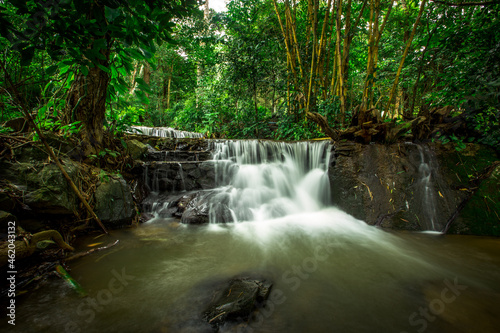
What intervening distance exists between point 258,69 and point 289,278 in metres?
7.12

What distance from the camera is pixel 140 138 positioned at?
233 inches

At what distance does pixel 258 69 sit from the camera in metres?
7.37

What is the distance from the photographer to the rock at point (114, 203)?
114 inches

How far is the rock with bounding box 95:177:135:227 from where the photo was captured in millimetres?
2891

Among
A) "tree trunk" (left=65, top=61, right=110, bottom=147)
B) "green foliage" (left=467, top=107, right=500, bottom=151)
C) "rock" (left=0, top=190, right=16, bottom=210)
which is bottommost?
"rock" (left=0, top=190, right=16, bottom=210)

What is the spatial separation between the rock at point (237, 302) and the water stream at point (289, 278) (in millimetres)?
73

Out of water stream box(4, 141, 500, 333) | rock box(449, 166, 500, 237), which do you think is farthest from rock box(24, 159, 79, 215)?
rock box(449, 166, 500, 237)

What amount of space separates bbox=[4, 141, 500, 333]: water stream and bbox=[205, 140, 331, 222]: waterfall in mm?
298

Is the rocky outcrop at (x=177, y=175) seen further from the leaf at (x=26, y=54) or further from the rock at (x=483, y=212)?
the rock at (x=483, y=212)

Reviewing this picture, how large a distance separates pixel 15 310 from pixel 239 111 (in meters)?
8.09

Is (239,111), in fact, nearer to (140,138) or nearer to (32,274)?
(140,138)

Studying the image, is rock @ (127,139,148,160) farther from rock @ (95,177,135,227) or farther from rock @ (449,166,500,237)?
rock @ (449,166,500,237)

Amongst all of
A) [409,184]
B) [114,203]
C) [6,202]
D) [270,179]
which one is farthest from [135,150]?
[409,184]

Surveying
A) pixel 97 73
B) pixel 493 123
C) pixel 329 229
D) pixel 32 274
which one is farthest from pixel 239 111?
pixel 32 274
